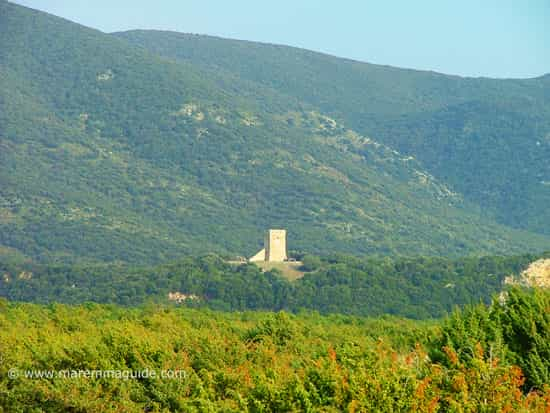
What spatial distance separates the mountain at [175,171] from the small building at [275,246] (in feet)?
57.3

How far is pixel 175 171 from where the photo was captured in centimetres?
15112

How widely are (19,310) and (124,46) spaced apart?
13881 cm

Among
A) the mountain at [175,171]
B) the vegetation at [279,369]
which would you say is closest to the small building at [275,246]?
the mountain at [175,171]

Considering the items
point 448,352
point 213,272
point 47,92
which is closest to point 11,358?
point 448,352

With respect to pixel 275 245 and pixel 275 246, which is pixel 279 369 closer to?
pixel 275 245

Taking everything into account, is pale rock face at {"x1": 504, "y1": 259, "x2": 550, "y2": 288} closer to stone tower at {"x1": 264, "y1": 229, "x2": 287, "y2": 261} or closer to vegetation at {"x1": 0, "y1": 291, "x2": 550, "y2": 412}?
stone tower at {"x1": 264, "y1": 229, "x2": 287, "y2": 261}

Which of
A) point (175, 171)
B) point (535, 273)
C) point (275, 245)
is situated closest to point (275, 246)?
point (275, 245)

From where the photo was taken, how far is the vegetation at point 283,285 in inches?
3371

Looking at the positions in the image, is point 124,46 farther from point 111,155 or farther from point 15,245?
point 15,245

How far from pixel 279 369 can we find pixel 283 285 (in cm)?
6168

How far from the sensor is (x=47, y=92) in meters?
170

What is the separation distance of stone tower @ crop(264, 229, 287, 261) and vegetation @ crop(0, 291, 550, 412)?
53542 mm

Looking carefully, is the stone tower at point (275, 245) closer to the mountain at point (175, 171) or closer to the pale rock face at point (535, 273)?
the mountain at point (175, 171)

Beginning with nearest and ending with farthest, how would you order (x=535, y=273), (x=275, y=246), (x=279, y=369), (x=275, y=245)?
(x=279, y=369), (x=535, y=273), (x=275, y=245), (x=275, y=246)
